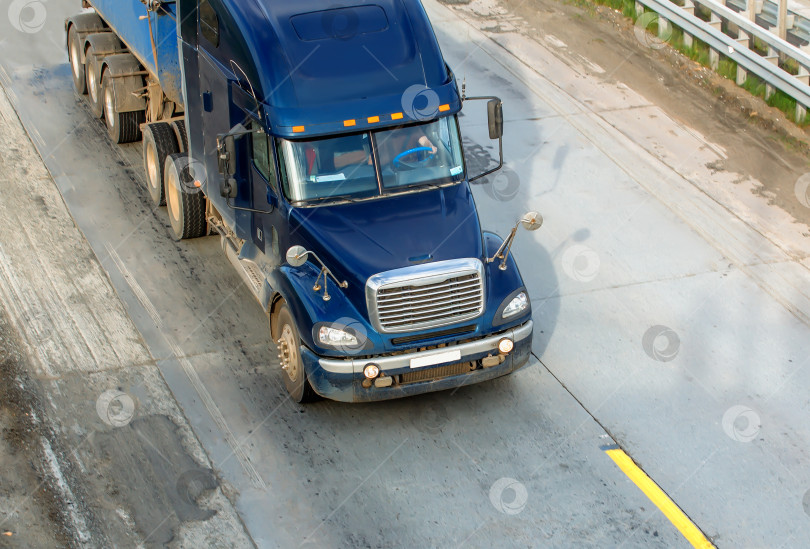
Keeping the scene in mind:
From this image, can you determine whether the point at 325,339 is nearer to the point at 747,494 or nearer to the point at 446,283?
the point at 446,283

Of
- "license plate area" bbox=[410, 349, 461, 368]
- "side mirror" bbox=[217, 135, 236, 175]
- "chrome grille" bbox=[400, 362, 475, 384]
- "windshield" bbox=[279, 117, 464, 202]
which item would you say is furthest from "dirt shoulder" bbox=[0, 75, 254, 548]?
"windshield" bbox=[279, 117, 464, 202]

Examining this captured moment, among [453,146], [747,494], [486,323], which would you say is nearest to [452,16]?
[453,146]

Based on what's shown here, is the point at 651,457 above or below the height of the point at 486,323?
below

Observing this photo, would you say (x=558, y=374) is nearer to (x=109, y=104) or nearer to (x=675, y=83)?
(x=109, y=104)

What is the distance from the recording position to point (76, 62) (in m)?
15.4

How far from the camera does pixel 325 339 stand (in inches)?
341

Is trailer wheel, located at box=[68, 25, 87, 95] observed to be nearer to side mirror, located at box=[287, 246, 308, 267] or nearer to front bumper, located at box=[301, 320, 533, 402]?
side mirror, located at box=[287, 246, 308, 267]

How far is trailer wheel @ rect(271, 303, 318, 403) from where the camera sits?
29.9 feet

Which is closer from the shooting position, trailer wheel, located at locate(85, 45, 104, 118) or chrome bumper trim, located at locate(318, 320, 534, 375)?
chrome bumper trim, located at locate(318, 320, 534, 375)

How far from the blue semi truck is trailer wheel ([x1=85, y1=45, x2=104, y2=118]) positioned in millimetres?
4709

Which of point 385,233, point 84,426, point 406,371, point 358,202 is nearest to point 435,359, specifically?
point 406,371

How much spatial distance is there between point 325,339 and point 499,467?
185 centimetres

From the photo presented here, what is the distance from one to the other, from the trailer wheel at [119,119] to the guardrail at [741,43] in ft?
28.7

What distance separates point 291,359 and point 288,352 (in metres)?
0.08
